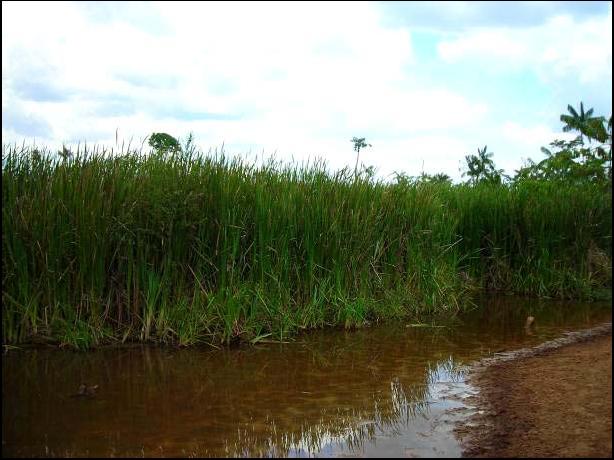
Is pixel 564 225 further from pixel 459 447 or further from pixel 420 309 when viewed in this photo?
pixel 459 447

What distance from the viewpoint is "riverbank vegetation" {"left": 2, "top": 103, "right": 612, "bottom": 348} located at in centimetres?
569

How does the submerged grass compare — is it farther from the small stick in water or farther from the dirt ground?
the dirt ground

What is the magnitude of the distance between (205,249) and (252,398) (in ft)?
7.41

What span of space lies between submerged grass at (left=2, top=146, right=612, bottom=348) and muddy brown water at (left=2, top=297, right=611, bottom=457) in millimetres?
367

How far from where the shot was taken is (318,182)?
25.0ft

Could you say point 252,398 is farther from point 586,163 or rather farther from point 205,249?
point 586,163

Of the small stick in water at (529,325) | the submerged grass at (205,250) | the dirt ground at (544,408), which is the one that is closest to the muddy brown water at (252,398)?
the dirt ground at (544,408)

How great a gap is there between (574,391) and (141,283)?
398 cm

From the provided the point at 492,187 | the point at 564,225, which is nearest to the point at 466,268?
the point at 564,225

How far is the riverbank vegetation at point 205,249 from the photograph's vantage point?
5.69 metres

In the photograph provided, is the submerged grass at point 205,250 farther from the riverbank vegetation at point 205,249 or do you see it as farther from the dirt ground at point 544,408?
the dirt ground at point 544,408

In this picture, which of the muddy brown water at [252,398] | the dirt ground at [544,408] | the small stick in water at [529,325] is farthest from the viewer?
the small stick in water at [529,325]

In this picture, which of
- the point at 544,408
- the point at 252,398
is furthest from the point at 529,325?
the point at 252,398

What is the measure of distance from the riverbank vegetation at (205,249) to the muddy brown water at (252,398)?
13.7 inches
